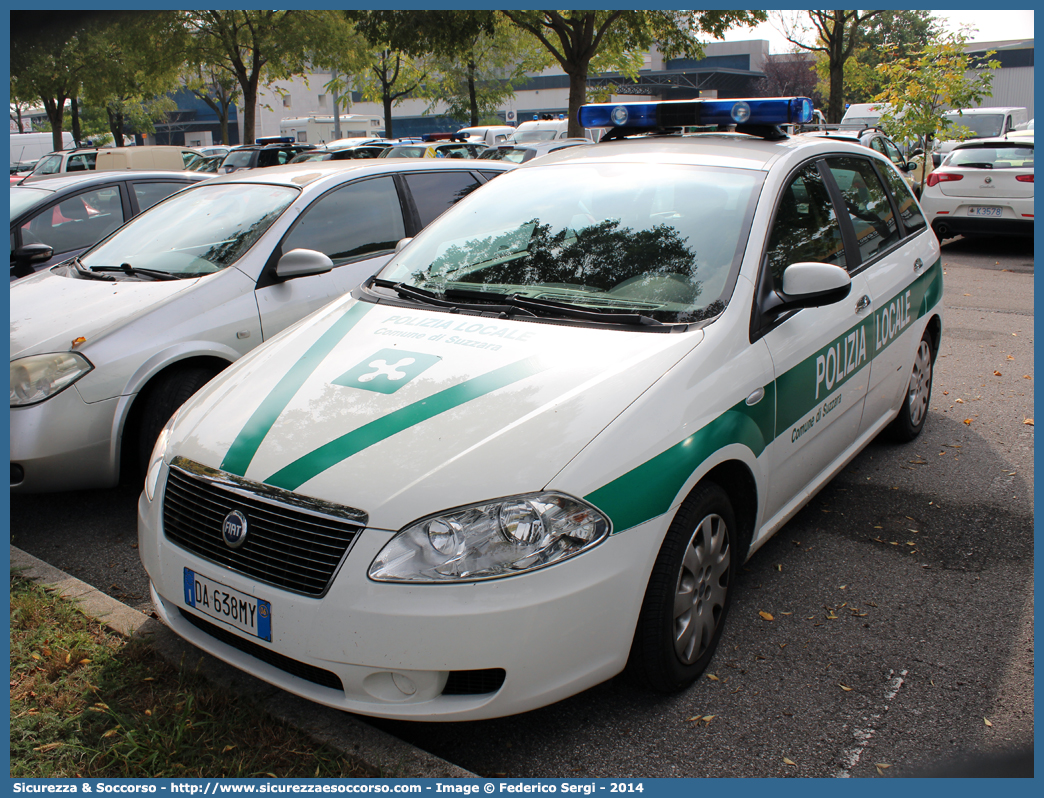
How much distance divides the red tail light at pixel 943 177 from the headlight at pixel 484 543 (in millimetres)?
11905

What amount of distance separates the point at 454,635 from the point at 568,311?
1.32 meters

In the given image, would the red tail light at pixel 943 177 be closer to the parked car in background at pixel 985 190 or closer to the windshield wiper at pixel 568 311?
the parked car in background at pixel 985 190

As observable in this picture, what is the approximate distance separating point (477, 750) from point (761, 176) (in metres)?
2.41

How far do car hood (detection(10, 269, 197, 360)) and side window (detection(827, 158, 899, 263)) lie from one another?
3.32 m

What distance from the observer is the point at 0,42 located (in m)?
3.54

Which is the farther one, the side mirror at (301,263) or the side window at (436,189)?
the side window at (436,189)

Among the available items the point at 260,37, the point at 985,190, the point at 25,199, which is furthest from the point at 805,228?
the point at 260,37

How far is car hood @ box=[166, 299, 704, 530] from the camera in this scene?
7.70ft

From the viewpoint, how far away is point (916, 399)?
4.94m

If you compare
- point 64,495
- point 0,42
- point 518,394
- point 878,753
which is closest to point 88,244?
point 64,495

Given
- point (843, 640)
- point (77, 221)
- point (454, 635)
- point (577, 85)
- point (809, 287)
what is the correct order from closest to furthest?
1. point (454, 635)
2. point (809, 287)
3. point (843, 640)
4. point (77, 221)
5. point (577, 85)

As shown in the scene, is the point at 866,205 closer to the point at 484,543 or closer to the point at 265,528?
the point at 484,543

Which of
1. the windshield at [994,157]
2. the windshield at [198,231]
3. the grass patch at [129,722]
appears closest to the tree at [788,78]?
the windshield at [994,157]

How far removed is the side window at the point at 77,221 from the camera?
20.5ft
